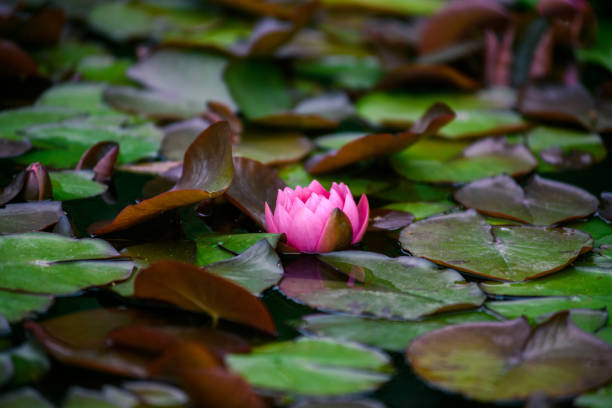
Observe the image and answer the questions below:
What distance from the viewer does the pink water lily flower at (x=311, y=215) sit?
1126mm

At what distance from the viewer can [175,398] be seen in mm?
771

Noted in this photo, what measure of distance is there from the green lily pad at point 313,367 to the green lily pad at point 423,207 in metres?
0.55

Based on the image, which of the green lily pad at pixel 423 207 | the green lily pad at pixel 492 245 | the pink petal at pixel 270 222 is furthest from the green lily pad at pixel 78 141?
the green lily pad at pixel 492 245

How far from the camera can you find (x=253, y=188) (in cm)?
131

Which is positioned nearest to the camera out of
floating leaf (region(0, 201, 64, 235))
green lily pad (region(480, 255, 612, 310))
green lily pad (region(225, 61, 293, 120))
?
green lily pad (region(480, 255, 612, 310))

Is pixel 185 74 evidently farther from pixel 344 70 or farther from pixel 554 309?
pixel 554 309

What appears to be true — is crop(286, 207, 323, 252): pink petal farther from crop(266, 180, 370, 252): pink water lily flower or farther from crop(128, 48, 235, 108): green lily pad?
crop(128, 48, 235, 108): green lily pad

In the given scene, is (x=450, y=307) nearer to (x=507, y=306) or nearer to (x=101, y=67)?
(x=507, y=306)

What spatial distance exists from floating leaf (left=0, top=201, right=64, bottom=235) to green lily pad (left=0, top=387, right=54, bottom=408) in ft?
1.60

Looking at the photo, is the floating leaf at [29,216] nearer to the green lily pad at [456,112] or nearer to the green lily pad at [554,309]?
the green lily pad at [554,309]

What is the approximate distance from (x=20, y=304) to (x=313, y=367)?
1.63 feet

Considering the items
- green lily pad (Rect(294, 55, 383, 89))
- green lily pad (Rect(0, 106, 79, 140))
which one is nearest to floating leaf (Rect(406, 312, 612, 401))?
green lily pad (Rect(0, 106, 79, 140))

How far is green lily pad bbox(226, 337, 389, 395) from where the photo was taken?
80cm

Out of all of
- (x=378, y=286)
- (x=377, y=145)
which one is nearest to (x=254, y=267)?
(x=378, y=286)
